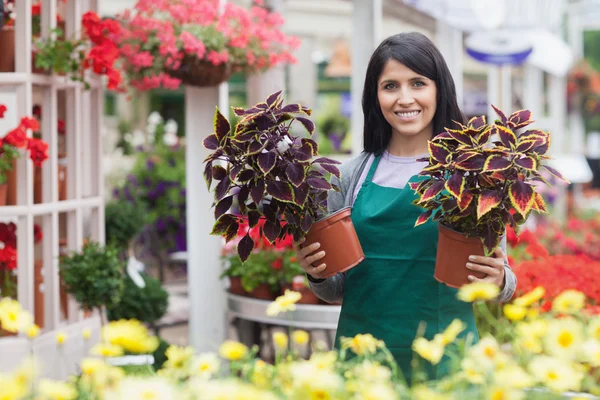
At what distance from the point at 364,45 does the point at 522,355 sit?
9.46 ft

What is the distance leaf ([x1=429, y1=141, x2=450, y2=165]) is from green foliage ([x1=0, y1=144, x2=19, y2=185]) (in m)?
1.74

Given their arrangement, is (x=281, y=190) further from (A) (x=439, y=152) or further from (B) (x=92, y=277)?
(B) (x=92, y=277)

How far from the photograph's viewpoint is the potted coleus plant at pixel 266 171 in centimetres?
171

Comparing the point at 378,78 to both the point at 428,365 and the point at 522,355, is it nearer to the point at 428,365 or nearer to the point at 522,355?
the point at 428,365

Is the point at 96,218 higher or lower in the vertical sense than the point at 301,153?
lower

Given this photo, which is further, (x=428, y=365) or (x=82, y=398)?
(x=428, y=365)

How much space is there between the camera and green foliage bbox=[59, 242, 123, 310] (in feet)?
10.4

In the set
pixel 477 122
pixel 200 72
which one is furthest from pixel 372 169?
pixel 200 72

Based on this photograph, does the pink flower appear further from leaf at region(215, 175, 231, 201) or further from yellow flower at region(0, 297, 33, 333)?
yellow flower at region(0, 297, 33, 333)

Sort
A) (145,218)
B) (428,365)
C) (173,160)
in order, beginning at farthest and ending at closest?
(173,160), (145,218), (428,365)

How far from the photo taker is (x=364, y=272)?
6.53 ft

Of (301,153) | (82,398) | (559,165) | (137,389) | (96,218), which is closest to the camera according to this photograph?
(137,389)

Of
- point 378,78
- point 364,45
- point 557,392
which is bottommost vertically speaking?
point 557,392

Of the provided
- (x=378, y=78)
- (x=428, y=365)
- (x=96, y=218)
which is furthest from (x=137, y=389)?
(x=96, y=218)
